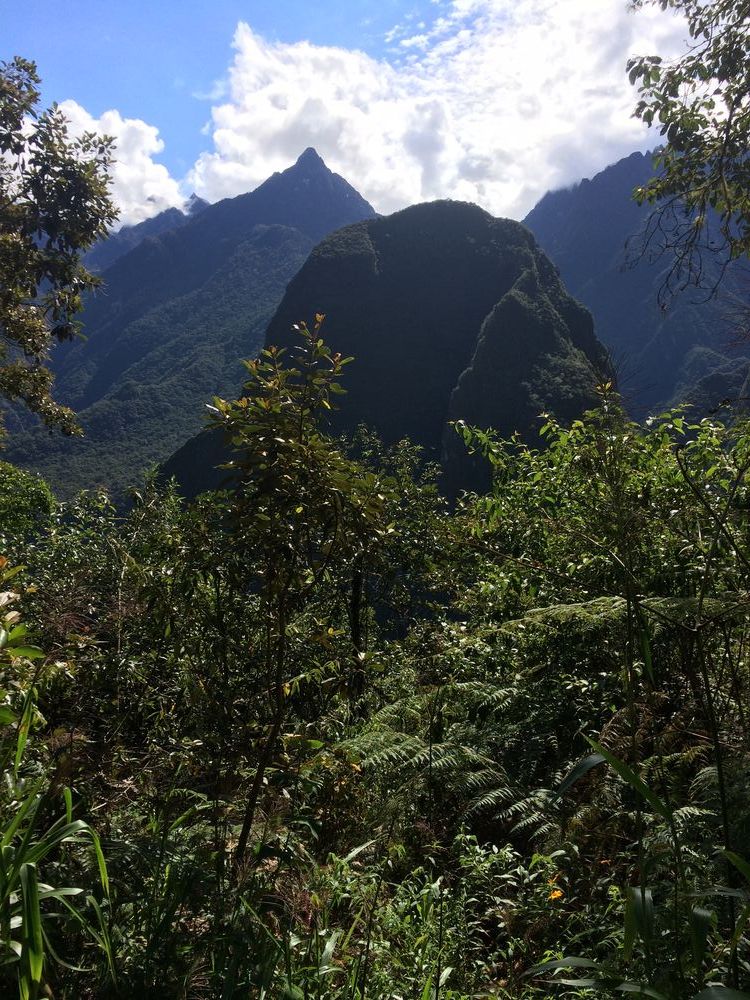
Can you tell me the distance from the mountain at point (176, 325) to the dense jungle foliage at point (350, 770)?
4261 cm

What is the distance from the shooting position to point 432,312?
99.6 meters

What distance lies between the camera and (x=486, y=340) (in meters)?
78.1

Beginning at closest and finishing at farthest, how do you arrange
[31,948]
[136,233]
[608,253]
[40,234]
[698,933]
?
[698,933] → [31,948] → [40,234] → [608,253] → [136,233]

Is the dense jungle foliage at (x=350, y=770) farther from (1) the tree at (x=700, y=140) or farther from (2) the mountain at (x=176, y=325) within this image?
(2) the mountain at (x=176, y=325)

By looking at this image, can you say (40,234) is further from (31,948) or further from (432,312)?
(432,312)

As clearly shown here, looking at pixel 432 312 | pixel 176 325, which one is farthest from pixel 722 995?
pixel 176 325

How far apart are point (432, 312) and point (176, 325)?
4813 centimetres

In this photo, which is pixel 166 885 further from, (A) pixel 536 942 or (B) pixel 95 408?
(B) pixel 95 408

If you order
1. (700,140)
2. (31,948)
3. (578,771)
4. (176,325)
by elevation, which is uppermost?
(176,325)

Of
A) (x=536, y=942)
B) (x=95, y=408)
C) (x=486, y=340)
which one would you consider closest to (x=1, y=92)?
(x=536, y=942)

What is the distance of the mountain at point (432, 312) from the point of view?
77375mm

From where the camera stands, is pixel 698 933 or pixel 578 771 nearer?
pixel 698 933

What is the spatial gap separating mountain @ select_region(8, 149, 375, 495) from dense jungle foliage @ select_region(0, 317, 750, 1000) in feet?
140

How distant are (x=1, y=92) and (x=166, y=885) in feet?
32.2
